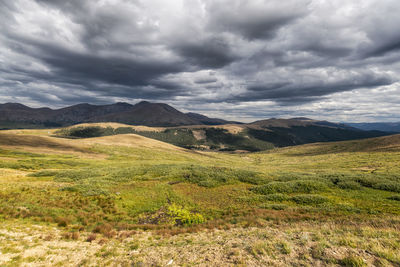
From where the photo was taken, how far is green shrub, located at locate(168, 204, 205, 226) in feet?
70.6

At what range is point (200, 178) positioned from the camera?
43.3 meters

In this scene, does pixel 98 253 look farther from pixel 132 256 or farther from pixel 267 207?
pixel 267 207

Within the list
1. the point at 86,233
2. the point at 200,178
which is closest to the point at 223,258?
the point at 86,233

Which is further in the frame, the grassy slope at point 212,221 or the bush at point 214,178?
the bush at point 214,178

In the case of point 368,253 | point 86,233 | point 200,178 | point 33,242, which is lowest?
point 200,178

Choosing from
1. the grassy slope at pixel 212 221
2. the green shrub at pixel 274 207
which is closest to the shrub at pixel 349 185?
the grassy slope at pixel 212 221

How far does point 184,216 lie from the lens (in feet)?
74.8

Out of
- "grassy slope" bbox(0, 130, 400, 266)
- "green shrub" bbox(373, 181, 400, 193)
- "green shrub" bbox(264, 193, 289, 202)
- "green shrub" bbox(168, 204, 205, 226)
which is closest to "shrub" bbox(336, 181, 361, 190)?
"grassy slope" bbox(0, 130, 400, 266)

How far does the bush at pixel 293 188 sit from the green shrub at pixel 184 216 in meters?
16.5

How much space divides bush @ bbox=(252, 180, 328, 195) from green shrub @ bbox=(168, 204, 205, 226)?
1649 centimetres

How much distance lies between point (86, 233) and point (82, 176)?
107ft

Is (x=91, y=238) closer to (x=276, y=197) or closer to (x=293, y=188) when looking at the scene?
(x=276, y=197)

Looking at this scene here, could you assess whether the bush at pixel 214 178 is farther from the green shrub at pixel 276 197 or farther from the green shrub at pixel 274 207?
the green shrub at pixel 274 207

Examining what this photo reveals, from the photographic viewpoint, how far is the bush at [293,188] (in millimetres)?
33625
